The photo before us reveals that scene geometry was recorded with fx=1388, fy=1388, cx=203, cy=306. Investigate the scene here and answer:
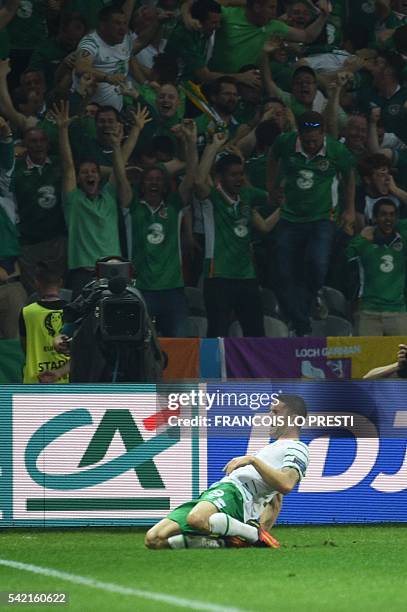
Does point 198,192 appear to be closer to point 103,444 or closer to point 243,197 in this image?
point 243,197

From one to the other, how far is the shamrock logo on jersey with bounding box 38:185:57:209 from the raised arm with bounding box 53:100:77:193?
0.52 feet

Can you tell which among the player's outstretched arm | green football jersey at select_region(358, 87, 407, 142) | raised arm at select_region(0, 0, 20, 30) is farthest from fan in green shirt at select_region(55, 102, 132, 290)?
the player's outstretched arm

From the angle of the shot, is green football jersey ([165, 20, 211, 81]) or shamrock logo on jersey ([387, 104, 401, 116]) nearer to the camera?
green football jersey ([165, 20, 211, 81])

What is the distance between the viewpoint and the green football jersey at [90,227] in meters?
14.8

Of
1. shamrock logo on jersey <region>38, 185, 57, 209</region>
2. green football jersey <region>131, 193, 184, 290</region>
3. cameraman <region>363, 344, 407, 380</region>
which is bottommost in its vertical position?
cameraman <region>363, 344, 407, 380</region>

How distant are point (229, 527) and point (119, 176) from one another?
6945mm

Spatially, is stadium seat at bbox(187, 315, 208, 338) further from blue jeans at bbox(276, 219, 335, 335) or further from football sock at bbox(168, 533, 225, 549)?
football sock at bbox(168, 533, 225, 549)

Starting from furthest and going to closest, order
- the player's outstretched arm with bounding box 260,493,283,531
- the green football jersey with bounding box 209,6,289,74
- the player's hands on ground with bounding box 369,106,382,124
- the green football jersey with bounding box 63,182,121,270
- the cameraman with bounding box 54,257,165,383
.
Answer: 1. the player's hands on ground with bounding box 369,106,382,124
2. the green football jersey with bounding box 209,6,289,74
3. the green football jersey with bounding box 63,182,121,270
4. the cameraman with bounding box 54,257,165,383
5. the player's outstretched arm with bounding box 260,493,283,531

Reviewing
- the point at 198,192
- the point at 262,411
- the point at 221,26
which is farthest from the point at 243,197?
the point at 262,411

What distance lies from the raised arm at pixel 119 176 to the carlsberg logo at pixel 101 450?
15.0ft

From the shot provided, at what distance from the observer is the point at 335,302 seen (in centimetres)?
1577

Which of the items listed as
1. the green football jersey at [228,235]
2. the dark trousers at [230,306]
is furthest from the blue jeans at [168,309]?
the green football jersey at [228,235]

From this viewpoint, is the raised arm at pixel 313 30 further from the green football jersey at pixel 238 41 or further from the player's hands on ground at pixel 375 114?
the player's hands on ground at pixel 375 114

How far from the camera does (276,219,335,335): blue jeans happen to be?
610 inches
